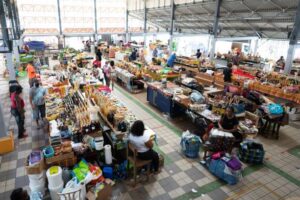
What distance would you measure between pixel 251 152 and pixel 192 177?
74.9 inches

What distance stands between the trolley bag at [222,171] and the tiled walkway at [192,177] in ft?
0.44

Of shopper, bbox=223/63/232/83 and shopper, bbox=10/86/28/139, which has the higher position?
shopper, bbox=223/63/232/83

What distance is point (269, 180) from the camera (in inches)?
216

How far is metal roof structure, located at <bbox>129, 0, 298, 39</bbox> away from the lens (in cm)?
1249

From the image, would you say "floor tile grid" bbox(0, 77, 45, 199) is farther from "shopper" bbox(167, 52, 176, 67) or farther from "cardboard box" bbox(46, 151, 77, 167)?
"shopper" bbox(167, 52, 176, 67)

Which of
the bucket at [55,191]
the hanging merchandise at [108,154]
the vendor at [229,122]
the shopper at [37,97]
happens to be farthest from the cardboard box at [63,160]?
the vendor at [229,122]

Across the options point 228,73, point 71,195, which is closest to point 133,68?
point 228,73

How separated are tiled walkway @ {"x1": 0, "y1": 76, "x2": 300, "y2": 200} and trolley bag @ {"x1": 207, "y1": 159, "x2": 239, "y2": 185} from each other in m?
0.13

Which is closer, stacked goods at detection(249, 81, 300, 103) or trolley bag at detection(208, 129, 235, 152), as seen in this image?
trolley bag at detection(208, 129, 235, 152)

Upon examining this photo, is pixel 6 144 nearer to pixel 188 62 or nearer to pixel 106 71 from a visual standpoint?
pixel 106 71

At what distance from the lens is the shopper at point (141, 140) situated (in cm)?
487

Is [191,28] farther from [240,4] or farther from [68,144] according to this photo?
[68,144]

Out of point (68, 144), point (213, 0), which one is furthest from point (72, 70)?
point (213, 0)

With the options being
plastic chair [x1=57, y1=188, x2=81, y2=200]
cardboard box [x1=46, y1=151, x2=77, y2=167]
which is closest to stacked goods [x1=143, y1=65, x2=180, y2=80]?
cardboard box [x1=46, y1=151, x2=77, y2=167]
